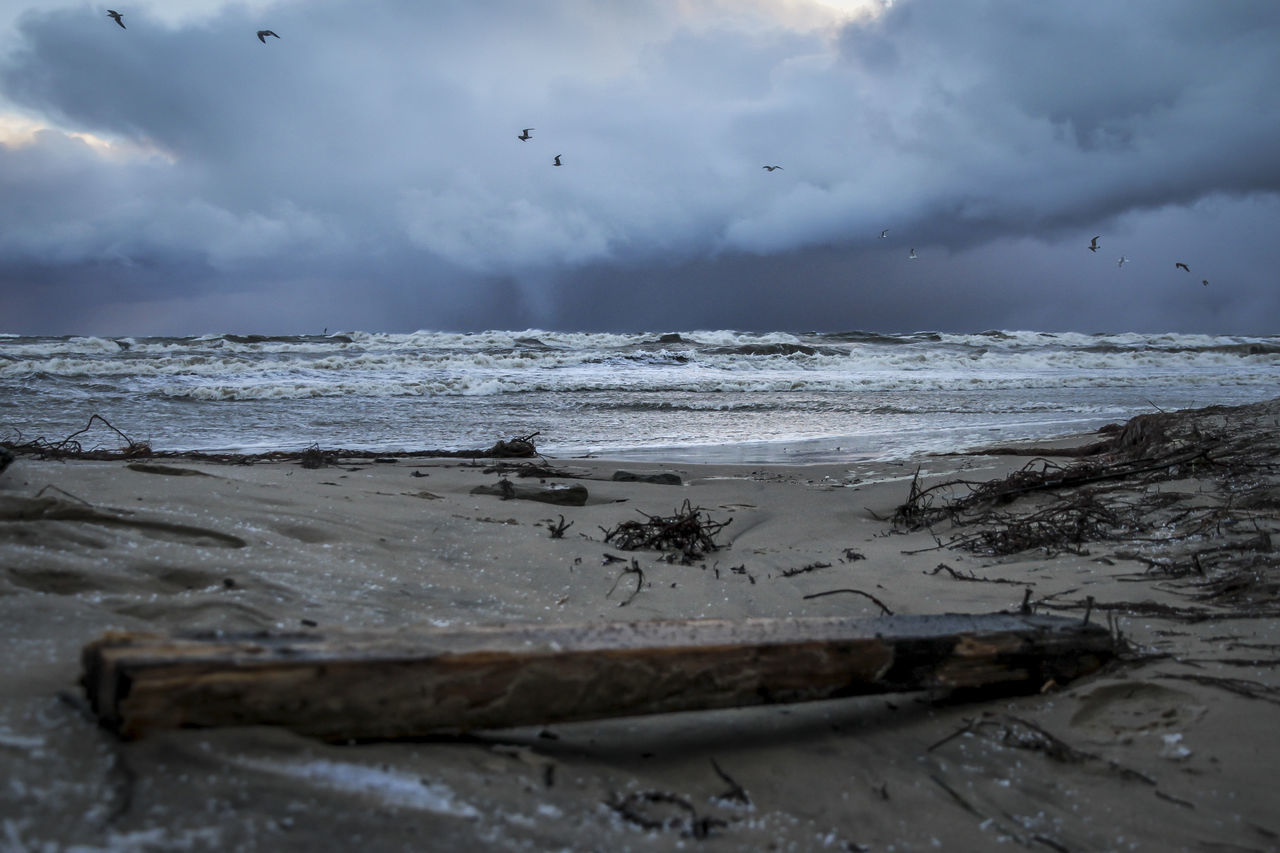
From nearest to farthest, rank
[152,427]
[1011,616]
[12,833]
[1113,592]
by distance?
[12,833] → [1011,616] → [1113,592] → [152,427]

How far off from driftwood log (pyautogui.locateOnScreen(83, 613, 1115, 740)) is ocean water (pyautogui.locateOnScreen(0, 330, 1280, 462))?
5.58 meters

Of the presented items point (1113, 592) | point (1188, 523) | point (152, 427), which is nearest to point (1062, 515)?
point (1188, 523)

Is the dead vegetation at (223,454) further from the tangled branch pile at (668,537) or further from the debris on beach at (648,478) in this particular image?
the tangled branch pile at (668,537)

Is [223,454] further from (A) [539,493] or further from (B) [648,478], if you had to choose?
(B) [648,478]

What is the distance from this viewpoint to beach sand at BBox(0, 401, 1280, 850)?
130cm

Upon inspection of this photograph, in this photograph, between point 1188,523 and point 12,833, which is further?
point 1188,523

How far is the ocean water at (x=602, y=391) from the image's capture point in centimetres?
900

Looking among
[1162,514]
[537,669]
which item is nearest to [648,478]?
[1162,514]

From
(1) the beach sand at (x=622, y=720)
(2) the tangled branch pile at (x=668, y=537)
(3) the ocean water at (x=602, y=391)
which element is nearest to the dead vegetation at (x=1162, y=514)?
(1) the beach sand at (x=622, y=720)

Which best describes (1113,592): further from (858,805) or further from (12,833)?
(12,833)

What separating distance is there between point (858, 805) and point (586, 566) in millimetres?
1878

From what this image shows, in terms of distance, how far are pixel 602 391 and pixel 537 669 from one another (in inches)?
589

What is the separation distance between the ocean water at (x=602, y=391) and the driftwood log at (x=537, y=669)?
558cm

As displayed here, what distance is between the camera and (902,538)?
425 centimetres
